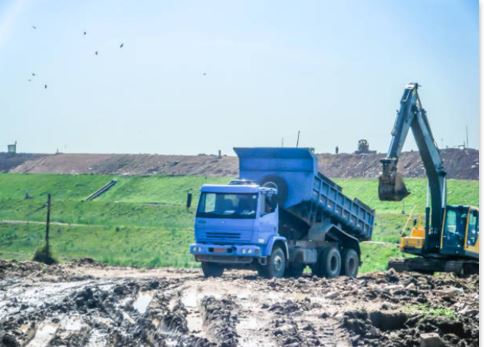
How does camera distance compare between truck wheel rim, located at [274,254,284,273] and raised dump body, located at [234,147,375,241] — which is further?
raised dump body, located at [234,147,375,241]

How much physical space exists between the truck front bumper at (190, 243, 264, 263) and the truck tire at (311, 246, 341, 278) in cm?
242

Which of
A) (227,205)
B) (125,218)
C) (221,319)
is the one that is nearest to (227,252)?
(227,205)

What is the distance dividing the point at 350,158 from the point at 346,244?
103ft

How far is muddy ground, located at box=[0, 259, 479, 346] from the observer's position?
11.6 meters

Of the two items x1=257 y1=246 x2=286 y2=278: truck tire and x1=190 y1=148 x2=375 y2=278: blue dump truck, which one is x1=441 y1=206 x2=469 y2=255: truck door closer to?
x1=190 y1=148 x2=375 y2=278: blue dump truck

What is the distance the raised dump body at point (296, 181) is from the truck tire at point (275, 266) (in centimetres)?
100

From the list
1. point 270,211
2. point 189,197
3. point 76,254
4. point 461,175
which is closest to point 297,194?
point 270,211

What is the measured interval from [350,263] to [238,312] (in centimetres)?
867

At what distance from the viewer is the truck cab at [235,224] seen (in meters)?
18.6

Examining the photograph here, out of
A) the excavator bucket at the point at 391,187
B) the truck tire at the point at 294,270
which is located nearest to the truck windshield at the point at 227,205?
the truck tire at the point at 294,270

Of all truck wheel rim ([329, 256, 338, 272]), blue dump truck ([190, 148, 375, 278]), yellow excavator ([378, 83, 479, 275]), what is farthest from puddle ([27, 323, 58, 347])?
truck wheel rim ([329, 256, 338, 272])

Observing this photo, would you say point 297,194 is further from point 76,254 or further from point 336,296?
point 76,254

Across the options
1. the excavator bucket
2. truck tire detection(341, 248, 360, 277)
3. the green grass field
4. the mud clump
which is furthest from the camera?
the green grass field

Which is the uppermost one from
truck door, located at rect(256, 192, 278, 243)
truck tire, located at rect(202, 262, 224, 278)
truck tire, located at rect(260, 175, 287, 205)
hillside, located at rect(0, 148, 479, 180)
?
hillside, located at rect(0, 148, 479, 180)
